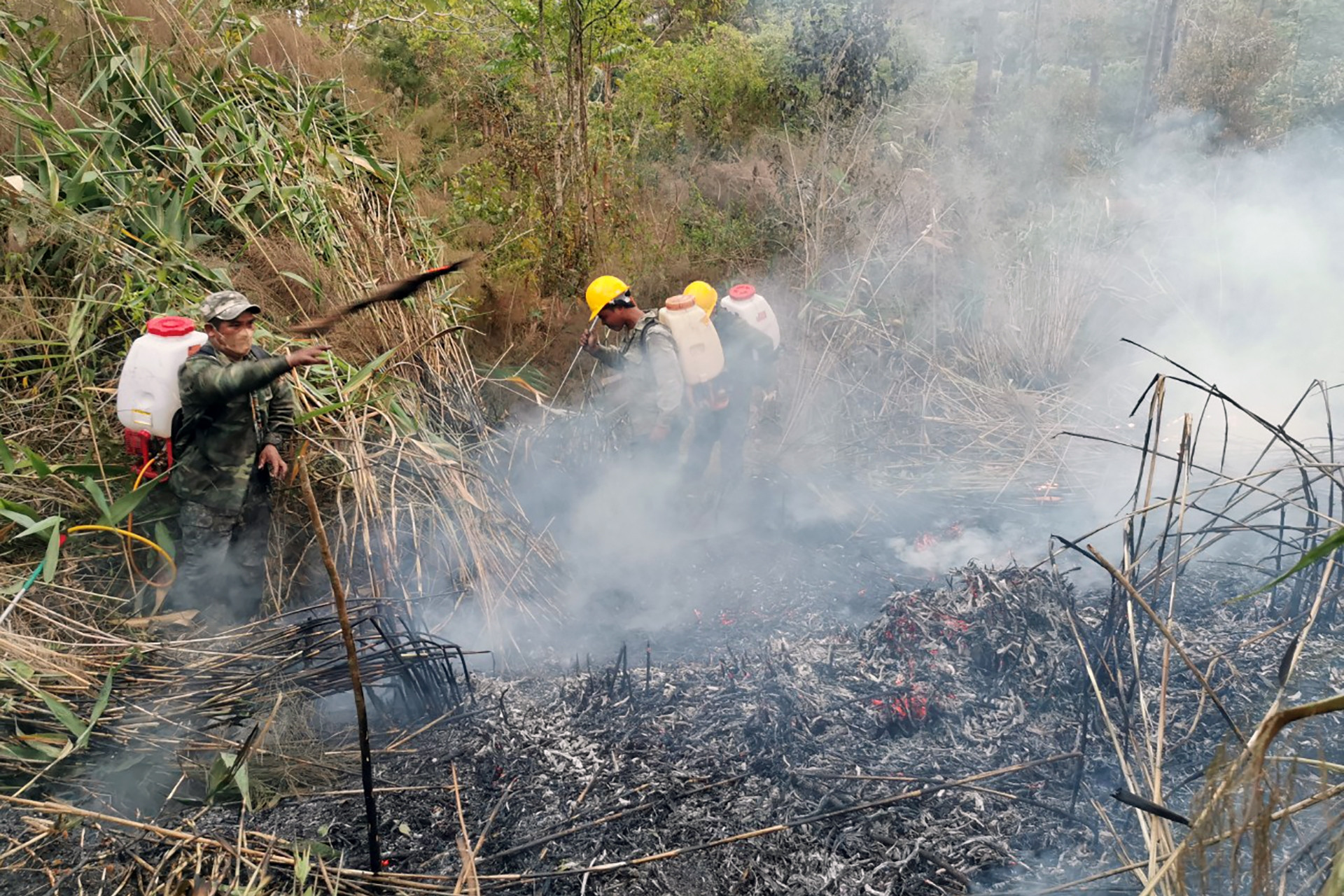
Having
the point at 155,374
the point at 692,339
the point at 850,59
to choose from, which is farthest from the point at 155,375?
the point at 850,59

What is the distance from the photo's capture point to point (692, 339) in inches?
252

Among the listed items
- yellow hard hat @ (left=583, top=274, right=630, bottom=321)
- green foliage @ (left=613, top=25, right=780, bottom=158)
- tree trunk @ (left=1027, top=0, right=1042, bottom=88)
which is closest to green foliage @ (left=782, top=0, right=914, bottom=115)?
green foliage @ (left=613, top=25, right=780, bottom=158)

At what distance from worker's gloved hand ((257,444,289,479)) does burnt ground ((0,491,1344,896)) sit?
1406 mm

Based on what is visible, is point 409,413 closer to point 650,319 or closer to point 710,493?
point 650,319

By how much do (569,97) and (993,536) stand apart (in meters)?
5.96

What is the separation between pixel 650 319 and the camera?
21.0ft

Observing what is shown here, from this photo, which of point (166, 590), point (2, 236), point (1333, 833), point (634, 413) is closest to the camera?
point (1333, 833)

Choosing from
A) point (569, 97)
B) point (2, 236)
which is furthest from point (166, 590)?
point (569, 97)

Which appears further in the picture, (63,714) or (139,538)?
(139,538)

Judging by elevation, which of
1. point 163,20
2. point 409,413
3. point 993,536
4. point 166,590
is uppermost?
point 163,20

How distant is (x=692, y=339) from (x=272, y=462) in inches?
117

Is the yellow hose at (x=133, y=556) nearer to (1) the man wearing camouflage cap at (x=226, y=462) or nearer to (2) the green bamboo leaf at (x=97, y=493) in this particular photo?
(1) the man wearing camouflage cap at (x=226, y=462)

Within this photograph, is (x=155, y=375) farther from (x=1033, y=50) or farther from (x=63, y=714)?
(x=1033, y=50)

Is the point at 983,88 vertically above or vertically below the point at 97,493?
above
